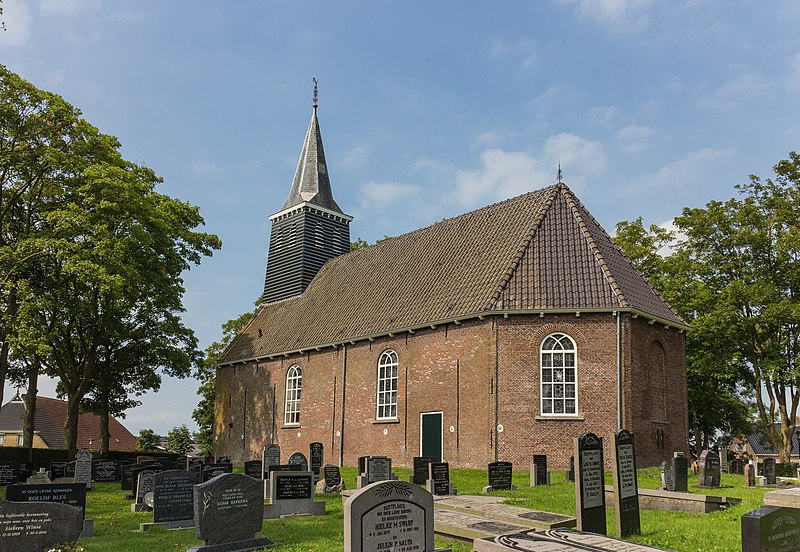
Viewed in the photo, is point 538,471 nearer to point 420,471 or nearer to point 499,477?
point 499,477

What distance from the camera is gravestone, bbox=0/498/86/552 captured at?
26.6 ft

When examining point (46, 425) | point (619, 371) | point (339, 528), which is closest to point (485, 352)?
point (619, 371)

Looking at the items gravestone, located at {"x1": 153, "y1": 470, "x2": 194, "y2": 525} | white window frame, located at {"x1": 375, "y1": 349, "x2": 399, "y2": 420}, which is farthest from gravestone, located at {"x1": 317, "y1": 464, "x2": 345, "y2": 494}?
white window frame, located at {"x1": 375, "y1": 349, "x2": 399, "y2": 420}

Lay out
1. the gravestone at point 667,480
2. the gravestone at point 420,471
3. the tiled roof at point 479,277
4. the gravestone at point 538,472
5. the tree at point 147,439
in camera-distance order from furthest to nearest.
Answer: the tree at point 147,439, the tiled roof at point 479,277, the gravestone at point 538,472, the gravestone at point 420,471, the gravestone at point 667,480

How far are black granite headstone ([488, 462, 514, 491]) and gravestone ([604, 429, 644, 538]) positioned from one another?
659cm

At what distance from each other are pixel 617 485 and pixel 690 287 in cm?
2531

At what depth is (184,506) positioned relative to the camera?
42.0 ft

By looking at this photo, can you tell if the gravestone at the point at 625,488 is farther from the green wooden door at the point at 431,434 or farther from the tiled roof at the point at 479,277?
the green wooden door at the point at 431,434

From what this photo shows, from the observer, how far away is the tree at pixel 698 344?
31672 mm

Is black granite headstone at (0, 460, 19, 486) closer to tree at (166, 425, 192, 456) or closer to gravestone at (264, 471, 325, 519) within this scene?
gravestone at (264, 471, 325, 519)

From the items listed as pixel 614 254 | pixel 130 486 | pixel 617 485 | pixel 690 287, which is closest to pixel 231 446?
pixel 130 486

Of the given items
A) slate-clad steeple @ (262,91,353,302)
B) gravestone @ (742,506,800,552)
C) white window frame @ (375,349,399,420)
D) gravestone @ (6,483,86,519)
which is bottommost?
gravestone @ (6,483,86,519)

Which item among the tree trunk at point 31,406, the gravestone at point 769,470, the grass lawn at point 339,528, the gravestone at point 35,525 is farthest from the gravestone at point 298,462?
the tree trunk at point 31,406

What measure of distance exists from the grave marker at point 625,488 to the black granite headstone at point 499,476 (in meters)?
6.59
